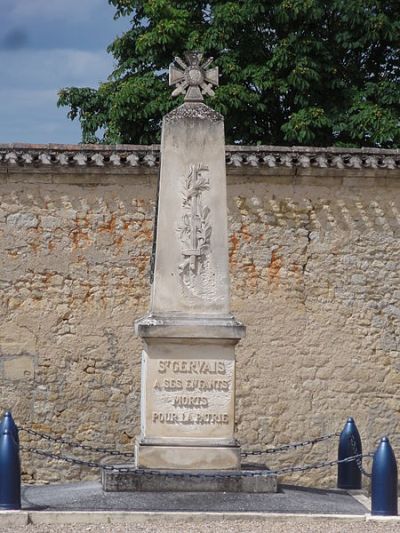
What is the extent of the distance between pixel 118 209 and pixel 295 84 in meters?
5.68

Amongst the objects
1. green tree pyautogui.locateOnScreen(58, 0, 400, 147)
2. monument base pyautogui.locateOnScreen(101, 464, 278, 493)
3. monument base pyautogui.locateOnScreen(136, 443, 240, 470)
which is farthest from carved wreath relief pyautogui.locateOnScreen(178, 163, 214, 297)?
green tree pyautogui.locateOnScreen(58, 0, 400, 147)

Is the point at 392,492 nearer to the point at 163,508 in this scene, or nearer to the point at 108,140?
the point at 163,508

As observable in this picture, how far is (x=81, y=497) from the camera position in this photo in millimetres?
9297

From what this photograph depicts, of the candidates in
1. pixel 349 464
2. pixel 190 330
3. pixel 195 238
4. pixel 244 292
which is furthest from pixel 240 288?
pixel 190 330

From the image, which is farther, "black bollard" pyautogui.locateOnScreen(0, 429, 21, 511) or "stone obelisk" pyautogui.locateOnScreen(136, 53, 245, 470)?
"stone obelisk" pyautogui.locateOnScreen(136, 53, 245, 470)

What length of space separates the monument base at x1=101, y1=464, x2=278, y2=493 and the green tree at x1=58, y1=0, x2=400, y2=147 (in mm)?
9171

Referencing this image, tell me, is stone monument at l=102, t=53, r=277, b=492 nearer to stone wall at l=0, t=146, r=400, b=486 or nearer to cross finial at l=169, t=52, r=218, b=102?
cross finial at l=169, t=52, r=218, b=102

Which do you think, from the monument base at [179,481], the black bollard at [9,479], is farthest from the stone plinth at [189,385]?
the black bollard at [9,479]

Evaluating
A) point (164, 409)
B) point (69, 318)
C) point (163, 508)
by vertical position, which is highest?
point (69, 318)

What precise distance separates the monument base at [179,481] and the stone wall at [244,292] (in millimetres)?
3903

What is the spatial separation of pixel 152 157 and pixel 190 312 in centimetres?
377

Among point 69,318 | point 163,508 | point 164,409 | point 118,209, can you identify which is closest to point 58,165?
point 118,209

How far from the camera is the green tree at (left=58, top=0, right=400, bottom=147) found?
18.1 metres

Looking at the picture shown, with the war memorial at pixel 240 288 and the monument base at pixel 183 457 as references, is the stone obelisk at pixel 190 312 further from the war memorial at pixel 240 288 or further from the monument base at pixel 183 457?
the war memorial at pixel 240 288
